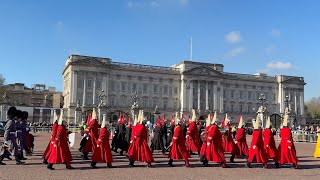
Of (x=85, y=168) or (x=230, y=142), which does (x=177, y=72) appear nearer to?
(x=230, y=142)

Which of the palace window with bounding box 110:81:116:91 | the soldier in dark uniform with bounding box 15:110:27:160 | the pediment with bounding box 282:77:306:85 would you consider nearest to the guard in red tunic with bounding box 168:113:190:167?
the soldier in dark uniform with bounding box 15:110:27:160

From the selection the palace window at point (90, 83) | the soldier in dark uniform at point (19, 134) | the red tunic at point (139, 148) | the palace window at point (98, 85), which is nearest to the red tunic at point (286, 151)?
the red tunic at point (139, 148)

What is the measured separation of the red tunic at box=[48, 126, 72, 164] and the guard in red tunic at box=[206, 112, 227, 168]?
4904 mm

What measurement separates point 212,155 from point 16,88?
9795 cm

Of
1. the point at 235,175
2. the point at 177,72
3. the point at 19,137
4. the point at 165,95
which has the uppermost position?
the point at 177,72

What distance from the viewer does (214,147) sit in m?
13.6

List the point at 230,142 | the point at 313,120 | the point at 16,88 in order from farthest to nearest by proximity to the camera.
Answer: the point at 16,88 → the point at 313,120 → the point at 230,142

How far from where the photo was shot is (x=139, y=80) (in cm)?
7881

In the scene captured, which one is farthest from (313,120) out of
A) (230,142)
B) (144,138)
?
(144,138)

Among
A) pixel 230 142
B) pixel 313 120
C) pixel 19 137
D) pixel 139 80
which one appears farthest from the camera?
pixel 313 120

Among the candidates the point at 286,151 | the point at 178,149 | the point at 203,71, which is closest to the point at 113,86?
the point at 203,71

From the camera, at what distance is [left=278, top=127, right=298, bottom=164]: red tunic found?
13727 millimetres

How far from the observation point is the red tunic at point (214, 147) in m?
13.4

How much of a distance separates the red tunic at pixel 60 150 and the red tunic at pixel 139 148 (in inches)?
86.6
